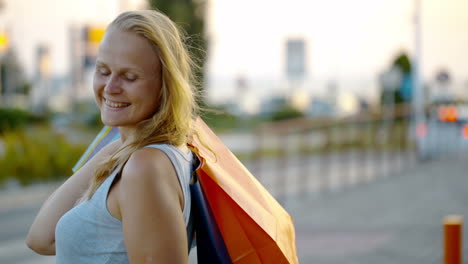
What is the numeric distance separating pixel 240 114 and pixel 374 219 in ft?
134

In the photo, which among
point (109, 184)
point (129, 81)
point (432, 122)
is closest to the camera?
point (109, 184)

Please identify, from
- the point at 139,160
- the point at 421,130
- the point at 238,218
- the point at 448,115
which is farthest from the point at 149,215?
the point at 448,115

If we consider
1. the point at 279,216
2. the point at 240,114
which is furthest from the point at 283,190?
the point at 240,114

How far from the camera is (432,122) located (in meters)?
21.0

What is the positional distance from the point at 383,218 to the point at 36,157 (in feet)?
26.8

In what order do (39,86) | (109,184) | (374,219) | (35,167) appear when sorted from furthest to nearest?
1. (39,86)
2. (35,167)
3. (374,219)
4. (109,184)

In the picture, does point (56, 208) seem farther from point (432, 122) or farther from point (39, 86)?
point (39, 86)

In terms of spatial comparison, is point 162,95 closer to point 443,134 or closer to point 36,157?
point 36,157

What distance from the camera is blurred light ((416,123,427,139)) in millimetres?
18891

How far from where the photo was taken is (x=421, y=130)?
19.7m

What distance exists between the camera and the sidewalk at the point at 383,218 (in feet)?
23.0

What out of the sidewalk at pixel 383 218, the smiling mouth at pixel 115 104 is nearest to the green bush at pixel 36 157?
the sidewalk at pixel 383 218

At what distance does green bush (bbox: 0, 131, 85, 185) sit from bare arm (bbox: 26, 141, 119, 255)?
12.4m

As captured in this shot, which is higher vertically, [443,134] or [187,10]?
[187,10]
